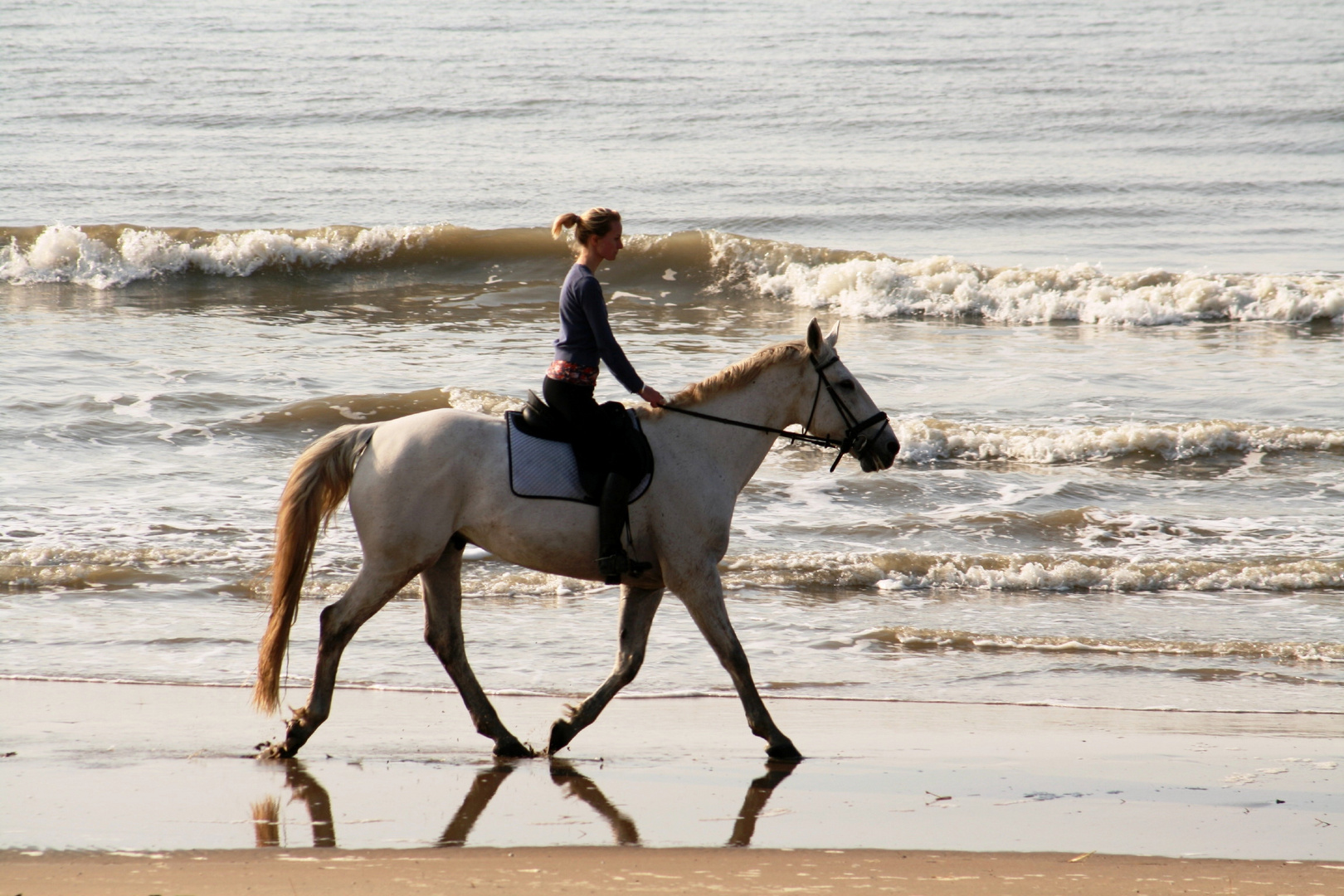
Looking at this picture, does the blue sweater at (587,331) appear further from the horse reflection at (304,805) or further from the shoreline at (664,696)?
the horse reflection at (304,805)

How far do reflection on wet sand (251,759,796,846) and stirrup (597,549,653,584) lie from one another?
840 mm

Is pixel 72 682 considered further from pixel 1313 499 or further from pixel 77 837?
pixel 1313 499

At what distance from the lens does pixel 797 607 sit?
334 inches

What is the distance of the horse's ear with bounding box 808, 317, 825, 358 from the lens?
581cm

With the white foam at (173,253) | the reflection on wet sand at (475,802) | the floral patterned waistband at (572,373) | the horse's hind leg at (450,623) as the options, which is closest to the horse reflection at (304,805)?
the reflection on wet sand at (475,802)

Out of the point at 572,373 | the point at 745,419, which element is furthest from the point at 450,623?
the point at 745,419

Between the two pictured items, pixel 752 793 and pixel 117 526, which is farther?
pixel 117 526

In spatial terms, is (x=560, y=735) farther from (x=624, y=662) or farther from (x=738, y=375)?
(x=738, y=375)

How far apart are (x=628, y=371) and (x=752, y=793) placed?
6.04 feet

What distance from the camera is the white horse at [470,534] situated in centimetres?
559

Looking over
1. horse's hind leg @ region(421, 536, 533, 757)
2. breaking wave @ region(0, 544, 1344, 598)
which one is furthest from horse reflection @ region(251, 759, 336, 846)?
breaking wave @ region(0, 544, 1344, 598)

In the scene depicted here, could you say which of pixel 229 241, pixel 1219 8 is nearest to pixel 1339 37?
pixel 1219 8

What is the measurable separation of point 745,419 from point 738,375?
21cm

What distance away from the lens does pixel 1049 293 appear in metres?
19.8
